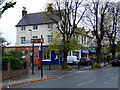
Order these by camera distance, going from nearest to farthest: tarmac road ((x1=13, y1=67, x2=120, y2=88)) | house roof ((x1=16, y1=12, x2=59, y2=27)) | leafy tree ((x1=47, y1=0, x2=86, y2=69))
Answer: tarmac road ((x1=13, y1=67, x2=120, y2=88))
leafy tree ((x1=47, y1=0, x2=86, y2=69))
house roof ((x1=16, y1=12, x2=59, y2=27))

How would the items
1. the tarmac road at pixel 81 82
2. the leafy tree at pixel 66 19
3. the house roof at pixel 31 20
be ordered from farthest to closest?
the house roof at pixel 31 20, the leafy tree at pixel 66 19, the tarmac road at pixel 81 82

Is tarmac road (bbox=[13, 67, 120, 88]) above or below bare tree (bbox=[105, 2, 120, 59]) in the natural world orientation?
below

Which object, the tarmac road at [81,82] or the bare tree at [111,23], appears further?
the bare tree at [111,23]

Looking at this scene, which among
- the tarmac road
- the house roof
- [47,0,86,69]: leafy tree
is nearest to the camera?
the tarmac road

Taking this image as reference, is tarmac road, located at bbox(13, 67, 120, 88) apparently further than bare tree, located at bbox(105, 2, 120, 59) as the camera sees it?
No

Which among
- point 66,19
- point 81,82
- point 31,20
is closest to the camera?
point 81,82

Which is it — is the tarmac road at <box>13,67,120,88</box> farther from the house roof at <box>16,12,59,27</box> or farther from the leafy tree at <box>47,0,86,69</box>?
the house roof at <box>16,12,59,27</box>

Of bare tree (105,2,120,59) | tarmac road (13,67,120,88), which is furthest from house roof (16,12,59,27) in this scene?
tarmac road (13,67,120,88)

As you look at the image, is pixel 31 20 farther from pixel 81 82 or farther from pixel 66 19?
pixel 81 82

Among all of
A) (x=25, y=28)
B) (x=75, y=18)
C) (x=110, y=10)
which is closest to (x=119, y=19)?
(x=110, y=10)

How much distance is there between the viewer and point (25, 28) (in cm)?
4322

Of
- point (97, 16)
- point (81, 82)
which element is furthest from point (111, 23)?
point (81, 82)

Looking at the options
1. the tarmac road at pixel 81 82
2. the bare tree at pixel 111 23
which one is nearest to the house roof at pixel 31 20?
the bare tree at pixel 111 23

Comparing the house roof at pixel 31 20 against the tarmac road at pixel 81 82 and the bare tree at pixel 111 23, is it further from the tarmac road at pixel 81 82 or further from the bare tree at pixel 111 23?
the tarmac road at pixel 81 82
